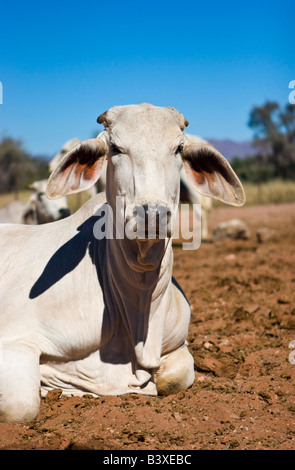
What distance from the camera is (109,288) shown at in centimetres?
337

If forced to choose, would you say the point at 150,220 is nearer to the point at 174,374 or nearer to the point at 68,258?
the point at 68,258

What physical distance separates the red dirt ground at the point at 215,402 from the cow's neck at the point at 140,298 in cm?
33

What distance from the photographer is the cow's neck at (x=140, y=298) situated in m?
3.14

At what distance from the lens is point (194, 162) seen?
10.4ft

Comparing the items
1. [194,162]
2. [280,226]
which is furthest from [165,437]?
[280,226]

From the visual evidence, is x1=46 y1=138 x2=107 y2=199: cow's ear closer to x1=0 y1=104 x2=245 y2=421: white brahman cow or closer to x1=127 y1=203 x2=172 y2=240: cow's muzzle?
x1=0 y1=104 x2=245 y2=421: white brahman cow

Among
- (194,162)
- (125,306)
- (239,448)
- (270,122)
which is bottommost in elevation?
(239,448)

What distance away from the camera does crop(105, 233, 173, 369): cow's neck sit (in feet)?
10.3

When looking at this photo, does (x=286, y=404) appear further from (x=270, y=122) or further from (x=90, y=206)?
(x=270, y=122)

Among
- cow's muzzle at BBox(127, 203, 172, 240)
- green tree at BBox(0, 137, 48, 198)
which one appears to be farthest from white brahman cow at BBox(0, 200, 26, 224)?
green tree at BBox(0, 137, 48, 198)

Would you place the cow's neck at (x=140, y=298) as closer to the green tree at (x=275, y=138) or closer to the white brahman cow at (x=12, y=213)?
the white brahman cow at (x=12, y=213)

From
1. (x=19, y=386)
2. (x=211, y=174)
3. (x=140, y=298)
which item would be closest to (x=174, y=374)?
(x=140, y=298)

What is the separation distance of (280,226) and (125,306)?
9.74 metres

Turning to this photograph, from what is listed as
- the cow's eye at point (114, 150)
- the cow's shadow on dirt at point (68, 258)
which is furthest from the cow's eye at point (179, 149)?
the cow's shadow on dirt at point (68, 258)
